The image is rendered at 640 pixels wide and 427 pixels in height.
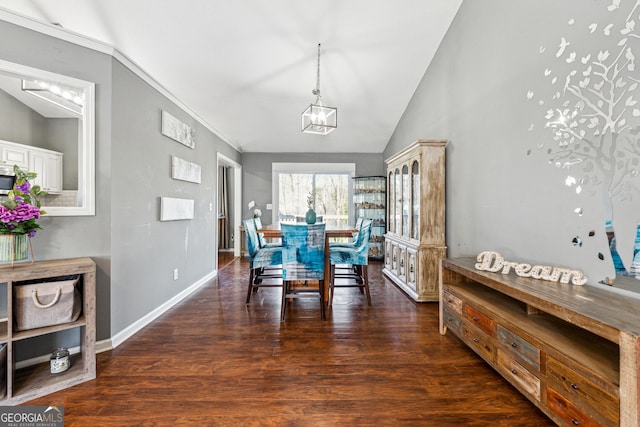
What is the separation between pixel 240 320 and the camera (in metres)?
2.75

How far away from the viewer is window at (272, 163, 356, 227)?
610 centimetres

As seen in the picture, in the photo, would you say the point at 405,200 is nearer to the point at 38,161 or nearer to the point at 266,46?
the point at 266,46

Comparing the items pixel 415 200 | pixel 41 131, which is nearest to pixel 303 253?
pixel 415 200

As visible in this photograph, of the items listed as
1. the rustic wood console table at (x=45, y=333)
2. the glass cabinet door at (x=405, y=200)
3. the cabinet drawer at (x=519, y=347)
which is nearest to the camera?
the cabinet drawer at (x=519, y=347)

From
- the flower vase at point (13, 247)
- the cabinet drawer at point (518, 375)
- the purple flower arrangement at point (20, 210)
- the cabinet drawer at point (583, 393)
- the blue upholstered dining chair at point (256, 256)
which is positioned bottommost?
the cabinet drawer at point (518, 375)

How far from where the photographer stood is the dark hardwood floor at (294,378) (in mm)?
1510

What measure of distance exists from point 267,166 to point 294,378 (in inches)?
190

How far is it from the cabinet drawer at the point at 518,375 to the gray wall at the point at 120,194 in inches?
111

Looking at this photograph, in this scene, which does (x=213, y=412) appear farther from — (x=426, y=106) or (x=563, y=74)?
(x=426, y=106)

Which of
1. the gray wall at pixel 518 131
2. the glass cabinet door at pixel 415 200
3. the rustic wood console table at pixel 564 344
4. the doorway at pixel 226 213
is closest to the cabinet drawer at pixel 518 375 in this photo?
the rustic wood console table at pixel 564 344

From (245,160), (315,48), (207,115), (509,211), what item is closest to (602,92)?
(509,211)

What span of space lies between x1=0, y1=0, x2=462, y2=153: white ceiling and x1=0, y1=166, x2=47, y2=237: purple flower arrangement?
1360 millimetres

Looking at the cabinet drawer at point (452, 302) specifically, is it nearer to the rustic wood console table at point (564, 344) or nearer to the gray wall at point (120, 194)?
the rustic wood console table at point (564, 344)

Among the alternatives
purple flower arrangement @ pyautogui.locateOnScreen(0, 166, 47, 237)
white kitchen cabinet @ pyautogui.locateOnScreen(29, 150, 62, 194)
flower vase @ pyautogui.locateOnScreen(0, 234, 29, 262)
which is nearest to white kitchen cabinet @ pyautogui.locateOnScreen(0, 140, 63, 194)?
white kitchen cabinet @ pyautogui.locateOnScreen(29, 150, 62, 194)
